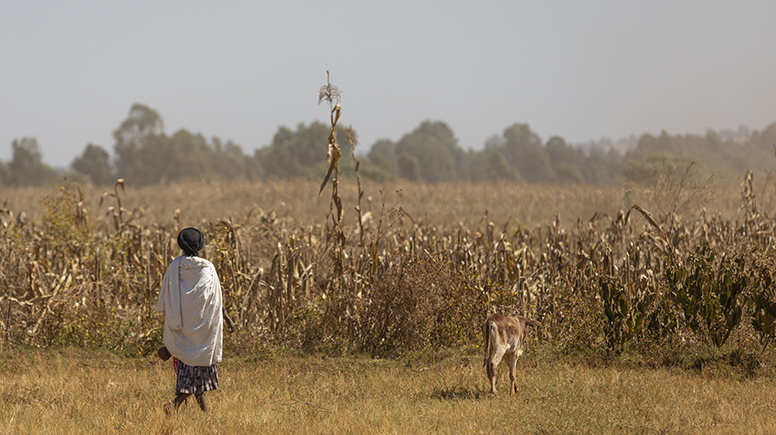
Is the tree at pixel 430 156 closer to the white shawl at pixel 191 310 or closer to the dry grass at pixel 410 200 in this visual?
the dry grass at pixel 410 200

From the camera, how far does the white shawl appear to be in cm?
501

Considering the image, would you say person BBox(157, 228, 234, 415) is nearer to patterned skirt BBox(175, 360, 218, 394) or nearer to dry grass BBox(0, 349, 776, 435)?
patterned skirt BBox(175, 360, 218, 394)

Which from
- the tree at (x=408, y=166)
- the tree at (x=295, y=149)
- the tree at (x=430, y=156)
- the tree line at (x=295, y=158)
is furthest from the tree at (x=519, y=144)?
the tree at (x=295, y=149)

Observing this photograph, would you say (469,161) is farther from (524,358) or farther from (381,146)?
(524,358)

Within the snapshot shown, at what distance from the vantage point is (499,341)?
565cm

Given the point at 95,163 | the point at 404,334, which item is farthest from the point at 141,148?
the point at 404,334

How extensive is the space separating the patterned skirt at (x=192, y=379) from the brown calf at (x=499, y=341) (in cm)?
242

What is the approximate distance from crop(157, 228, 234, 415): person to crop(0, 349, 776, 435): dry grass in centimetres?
31

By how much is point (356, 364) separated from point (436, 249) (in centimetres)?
213

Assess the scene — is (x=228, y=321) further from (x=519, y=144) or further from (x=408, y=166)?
(x=519, y=144)

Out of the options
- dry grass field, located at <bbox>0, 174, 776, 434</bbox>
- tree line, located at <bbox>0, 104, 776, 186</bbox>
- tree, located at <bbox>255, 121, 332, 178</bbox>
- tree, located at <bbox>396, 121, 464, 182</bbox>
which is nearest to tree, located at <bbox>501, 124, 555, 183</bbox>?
tree line, located at <bbox>0, 104, 776, 186</bbox>

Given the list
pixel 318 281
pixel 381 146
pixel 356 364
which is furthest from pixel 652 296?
pixel 381 146

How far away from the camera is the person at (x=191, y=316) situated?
16.4 ft

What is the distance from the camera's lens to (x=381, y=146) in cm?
11144
